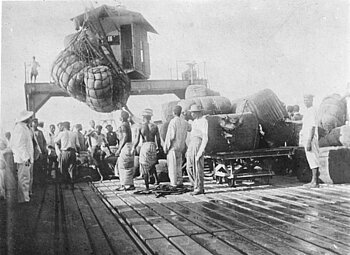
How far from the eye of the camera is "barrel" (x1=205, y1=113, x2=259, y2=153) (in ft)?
26.3

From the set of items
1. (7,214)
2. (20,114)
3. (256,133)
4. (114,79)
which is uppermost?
(114,79)

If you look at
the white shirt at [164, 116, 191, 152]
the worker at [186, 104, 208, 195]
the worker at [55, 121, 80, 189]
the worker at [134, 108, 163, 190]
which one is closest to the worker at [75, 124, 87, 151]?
the worker at [55, 121, 80, 189]

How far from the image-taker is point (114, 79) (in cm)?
945

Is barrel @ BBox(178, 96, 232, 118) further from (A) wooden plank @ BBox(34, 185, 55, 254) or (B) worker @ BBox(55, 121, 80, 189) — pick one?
(A) wooden plank @ BBox(34, 185, 55, 254)

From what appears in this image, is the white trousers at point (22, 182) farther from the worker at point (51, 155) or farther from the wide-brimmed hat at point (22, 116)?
the worker at point (51, 155)

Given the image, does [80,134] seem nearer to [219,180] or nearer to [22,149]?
[22,149]

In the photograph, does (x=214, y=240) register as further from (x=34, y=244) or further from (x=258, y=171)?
(x=258, y=171)

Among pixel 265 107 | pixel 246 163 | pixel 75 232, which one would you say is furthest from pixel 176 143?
pixel 75 232

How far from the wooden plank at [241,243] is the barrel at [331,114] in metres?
5.46

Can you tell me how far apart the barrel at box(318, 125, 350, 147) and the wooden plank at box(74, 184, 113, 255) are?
5124 mm

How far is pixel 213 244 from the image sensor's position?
3707mm

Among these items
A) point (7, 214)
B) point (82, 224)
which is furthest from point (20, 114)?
point (82, 224)

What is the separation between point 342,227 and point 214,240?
1.41 m

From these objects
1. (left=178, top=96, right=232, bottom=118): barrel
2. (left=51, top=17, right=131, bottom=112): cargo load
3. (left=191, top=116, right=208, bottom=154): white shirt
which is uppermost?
(left=51, top=17, right=131, bottom=112): cargo load
